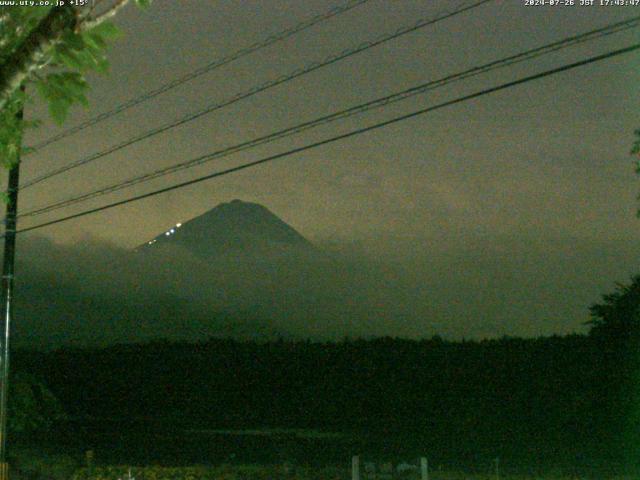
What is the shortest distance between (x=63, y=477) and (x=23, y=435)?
11397 millimetres

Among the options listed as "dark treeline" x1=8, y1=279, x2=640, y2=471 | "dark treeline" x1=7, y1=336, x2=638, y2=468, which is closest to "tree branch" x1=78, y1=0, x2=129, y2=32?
"dark treeline" x1=8, y1=279, x2=640, y2=471

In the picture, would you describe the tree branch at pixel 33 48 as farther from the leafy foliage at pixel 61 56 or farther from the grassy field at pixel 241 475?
the grassy field at pixel 241 475

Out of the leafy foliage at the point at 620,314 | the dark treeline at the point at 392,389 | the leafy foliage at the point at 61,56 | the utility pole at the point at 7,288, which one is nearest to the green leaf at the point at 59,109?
the leafy foliage at the point at 61,56

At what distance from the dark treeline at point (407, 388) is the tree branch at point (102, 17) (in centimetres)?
2040

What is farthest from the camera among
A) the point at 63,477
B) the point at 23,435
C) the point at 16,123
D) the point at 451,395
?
the point at 451,395

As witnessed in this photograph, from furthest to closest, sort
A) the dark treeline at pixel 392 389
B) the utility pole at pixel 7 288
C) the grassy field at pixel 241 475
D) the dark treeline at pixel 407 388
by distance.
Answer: the dark treeline at pixel 392 389
the dark treeline at pixel 407 388
the grassy field at pixel 241 475
the utility pole at pixel 7 288

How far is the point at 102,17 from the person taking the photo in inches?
192

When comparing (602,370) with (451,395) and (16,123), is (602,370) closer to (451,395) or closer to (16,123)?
(451,395)

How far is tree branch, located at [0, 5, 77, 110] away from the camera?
4555mm

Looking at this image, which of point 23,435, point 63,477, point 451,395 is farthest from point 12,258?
point 451,395

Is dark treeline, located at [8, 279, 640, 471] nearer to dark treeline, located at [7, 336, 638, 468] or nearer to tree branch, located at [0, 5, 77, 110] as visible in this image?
dark treeline, located at [7, 336, 638, 468]

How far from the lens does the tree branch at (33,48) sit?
4555mm

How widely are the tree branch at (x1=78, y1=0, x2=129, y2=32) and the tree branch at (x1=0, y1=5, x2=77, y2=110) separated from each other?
0.14m

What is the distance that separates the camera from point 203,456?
26.9 m
